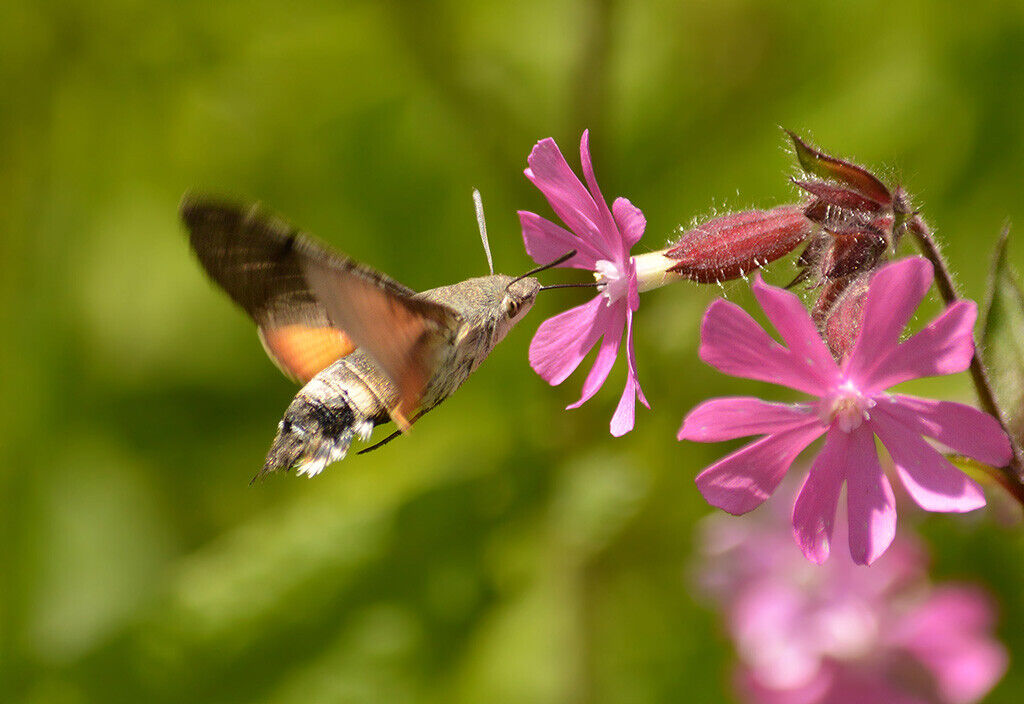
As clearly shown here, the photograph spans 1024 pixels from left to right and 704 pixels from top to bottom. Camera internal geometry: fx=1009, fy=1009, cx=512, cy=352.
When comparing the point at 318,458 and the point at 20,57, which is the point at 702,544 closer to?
the point at 318,458

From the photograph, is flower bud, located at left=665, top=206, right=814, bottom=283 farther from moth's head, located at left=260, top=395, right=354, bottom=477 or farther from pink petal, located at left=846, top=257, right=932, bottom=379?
moth's head, located at left=260, top=395, right=354, bottom=477

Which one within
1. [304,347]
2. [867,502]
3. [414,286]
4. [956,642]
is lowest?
[956,642]

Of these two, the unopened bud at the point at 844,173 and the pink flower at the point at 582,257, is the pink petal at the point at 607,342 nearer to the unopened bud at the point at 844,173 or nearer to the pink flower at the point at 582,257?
the pink flower at the point at 582,257

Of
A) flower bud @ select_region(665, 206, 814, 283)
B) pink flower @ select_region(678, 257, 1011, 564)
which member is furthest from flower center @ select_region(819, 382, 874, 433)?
flower bud @ select_region(665, 206, 814, 283)

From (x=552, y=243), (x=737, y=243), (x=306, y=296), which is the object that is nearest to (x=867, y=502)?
(x=737, y=243)

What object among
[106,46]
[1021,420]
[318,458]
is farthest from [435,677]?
[106,46]

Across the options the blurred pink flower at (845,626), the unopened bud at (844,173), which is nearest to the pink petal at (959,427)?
the unopened bud at (844,173)

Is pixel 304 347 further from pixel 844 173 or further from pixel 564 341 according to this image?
pixel 844 173
